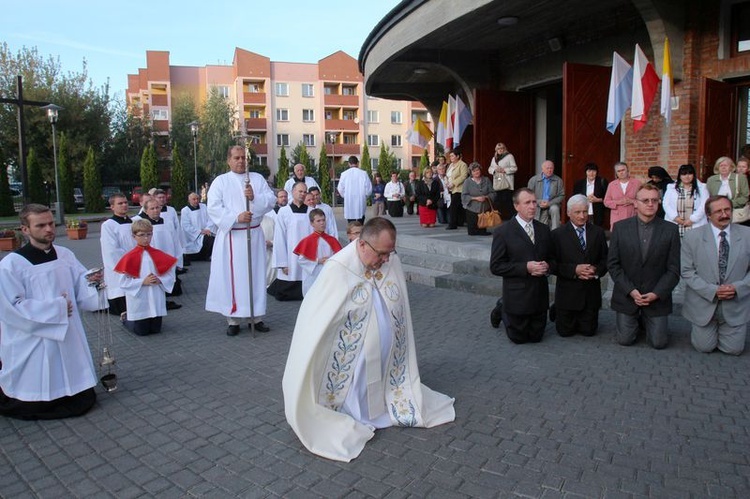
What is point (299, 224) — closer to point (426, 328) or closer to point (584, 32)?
point (426, 328)

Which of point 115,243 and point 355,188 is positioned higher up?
point 355,188

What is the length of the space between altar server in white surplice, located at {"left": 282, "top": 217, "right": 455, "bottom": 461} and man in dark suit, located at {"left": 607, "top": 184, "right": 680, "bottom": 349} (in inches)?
108

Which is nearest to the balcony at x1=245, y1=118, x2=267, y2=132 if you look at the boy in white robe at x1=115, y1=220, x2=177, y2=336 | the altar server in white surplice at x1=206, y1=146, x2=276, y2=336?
the boy in white robe at x1=115, y1=220, x2=177, y2=336

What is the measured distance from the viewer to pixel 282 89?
61250 mm

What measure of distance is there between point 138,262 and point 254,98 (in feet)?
182

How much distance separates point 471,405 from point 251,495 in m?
1.98

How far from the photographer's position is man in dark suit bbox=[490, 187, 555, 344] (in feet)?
20.8

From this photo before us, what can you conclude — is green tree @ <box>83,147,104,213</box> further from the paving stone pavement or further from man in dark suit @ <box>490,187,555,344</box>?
man in dark suit @ <box>490,187,555,344</box>

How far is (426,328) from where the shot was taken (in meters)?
7.20

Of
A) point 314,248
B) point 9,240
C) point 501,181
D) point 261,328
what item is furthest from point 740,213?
point 9,240

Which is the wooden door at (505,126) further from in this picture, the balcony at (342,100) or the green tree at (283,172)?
the balcony at (342,100)

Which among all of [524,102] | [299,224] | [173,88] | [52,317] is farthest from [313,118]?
[52,317]

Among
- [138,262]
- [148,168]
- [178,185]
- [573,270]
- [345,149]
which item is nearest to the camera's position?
[573,270]

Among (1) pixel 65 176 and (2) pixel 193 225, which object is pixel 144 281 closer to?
(2) pixel 193 225
